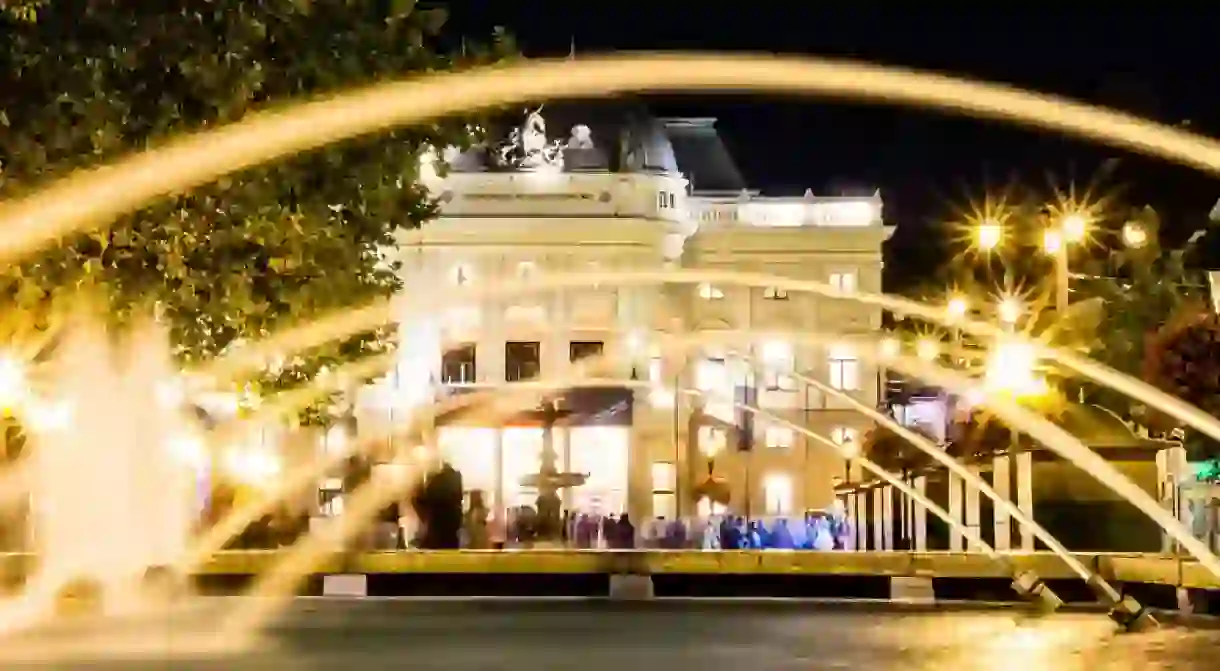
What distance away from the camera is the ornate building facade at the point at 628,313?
309 ft

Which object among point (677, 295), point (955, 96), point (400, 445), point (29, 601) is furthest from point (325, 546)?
point (677, 295)

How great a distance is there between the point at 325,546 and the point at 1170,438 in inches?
825

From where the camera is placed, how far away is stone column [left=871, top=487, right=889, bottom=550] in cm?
6444

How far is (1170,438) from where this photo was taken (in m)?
38.2

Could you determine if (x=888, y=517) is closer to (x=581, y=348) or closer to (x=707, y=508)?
(x=707, y=508)

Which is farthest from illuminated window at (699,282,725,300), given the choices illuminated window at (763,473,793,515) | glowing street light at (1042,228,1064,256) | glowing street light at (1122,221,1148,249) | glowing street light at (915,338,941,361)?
glowing street light at (1042,228,1064,256)

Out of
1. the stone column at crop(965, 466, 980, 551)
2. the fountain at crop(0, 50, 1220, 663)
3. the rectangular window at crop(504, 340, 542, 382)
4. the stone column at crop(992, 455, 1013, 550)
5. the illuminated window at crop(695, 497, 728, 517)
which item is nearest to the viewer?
the fountain at crop(0, 50, 1220, 663)

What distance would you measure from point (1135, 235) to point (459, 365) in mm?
55866

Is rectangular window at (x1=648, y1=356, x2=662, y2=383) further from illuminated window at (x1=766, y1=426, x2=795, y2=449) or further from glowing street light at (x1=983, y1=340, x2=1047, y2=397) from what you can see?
glowing street light at (x1=983, y1=340, x2=1047, y2=397)

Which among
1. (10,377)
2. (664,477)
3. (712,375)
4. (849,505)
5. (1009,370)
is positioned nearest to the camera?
(1009,370)

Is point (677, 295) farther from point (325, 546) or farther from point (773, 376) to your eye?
point (325, 546)

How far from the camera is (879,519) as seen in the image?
66125 millimetres

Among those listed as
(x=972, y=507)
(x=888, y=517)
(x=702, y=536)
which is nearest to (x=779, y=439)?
(x=888, y=517)

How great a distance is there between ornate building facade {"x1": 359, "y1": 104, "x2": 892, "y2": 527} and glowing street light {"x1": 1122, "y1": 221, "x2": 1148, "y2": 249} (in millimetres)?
46888
